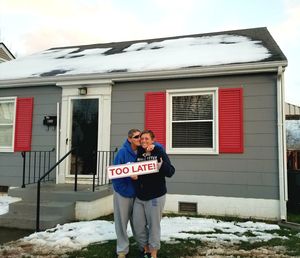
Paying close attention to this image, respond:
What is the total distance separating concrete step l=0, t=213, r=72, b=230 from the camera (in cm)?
571

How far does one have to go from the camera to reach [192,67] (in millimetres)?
7016

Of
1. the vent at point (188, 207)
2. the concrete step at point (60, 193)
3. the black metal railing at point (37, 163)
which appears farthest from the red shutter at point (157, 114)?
the black metal railing at point (37, 163)

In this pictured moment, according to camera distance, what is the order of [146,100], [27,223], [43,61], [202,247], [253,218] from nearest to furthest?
[202,247] < [27,223] < [253,218] < [146,100] < [43,61]

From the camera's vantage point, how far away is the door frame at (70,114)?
7695 mm

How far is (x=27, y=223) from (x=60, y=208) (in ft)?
1.97

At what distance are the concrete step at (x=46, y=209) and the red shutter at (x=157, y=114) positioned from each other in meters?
2.30

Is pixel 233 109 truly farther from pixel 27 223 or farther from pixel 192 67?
pixel 27 223

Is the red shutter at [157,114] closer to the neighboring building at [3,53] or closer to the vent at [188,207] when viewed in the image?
the vent at [188,207]

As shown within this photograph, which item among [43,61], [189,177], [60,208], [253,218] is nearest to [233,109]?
[189,177]

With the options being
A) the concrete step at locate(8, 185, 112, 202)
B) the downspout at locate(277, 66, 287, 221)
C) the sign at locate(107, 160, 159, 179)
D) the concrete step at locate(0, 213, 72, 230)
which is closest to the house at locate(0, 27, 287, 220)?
the downspout at locate(277, 66, 287, 221)

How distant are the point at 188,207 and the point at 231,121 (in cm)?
200

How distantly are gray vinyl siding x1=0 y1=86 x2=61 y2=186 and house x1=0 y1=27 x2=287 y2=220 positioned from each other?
2 cm

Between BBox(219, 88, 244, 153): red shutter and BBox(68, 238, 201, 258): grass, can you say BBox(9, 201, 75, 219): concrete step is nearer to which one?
BBox(68, 238, 201, 258): grass

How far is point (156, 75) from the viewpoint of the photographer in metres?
7.27
